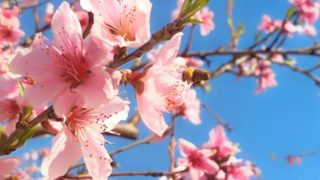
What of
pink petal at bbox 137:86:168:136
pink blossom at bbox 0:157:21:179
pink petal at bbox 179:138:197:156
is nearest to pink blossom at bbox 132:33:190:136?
pink petal at bbox 137:86:168:136

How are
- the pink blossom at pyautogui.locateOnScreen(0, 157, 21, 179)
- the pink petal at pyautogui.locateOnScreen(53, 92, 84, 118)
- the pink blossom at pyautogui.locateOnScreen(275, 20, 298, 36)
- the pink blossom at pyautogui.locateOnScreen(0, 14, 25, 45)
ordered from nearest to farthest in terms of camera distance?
the pink petal at pyautogui.locateOnScreen(53, 92, 84, 118) < the pink blossom at pyautogui.locateOnScreen(0, 157, 21, 179) < the pink blossom at pyautogui.locateOnScreen(0, 14, 25, 45) < the pink blossom at pyautogui.locateOnScreen(275, 20, 298, 36)

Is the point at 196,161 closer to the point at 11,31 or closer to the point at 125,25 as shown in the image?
the point at 125,25

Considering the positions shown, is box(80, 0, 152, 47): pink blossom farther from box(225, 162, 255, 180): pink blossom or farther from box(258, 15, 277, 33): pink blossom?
box(258, 15, 277, 33): pink blossom

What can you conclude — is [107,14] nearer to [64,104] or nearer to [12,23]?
[64,104]

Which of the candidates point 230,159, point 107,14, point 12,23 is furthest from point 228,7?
point 107,14

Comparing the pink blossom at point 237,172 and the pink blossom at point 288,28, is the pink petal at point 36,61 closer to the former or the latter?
the pink blossom at point 237,172

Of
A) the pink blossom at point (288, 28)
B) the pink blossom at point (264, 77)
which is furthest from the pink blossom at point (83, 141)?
the pink blossom at point (264, 77)
